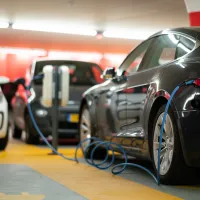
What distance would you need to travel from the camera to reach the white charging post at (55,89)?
9555 mm

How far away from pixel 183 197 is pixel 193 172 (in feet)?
2.23

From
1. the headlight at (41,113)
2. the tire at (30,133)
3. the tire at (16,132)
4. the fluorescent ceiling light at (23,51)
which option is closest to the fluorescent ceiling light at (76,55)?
the fluorescent ceiling light at (23,51)

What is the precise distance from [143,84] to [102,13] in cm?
746

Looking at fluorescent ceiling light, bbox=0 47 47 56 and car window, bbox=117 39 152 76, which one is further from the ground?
fluorescent ceiling light, bbox=0 47 47 56

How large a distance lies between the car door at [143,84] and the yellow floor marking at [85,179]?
0.48 metres

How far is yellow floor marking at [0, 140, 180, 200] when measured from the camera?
4.96 m

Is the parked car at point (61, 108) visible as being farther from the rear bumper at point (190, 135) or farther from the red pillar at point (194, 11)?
the rear bumper at point (190, 135)

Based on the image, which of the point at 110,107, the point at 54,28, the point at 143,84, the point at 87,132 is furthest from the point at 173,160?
the point at 54,28

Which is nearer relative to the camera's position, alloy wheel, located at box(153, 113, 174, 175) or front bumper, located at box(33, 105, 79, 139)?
alloy wheel, located at box(153, 113, 174, 175)

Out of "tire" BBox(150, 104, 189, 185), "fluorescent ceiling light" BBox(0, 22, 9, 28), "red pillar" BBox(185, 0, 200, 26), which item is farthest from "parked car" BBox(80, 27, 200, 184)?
"fluorescent ceiling light" BBox(0, 22, 9, 28)

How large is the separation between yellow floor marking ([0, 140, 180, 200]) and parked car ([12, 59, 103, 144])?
6.62 ft

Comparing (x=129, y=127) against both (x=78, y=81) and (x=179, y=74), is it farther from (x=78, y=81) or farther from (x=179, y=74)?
(x=78, y=81)

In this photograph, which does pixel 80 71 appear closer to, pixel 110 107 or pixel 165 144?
pixel 110 107

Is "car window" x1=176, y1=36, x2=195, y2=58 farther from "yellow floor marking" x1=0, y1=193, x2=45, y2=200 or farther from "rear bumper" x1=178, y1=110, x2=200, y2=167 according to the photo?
"yellow floor marking" x1=0, y1=193, x2=45, y2=200
